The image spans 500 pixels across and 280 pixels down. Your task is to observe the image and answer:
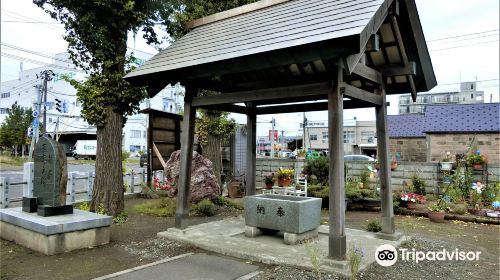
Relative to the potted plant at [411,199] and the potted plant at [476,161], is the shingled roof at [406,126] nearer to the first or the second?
the potted plant at [476,161]

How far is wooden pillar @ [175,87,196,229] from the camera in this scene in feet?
24.1

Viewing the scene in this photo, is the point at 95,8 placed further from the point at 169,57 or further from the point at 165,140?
the point at 165,140

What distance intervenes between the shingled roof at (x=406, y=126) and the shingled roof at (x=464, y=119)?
A: 9242 millimetres

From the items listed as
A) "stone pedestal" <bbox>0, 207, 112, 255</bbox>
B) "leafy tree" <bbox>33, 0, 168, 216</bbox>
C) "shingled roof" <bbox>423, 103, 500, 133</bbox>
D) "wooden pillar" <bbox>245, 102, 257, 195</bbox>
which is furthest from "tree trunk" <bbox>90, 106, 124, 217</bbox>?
"shingled roof" <bbox>423, 103, 500, 133</bbox>

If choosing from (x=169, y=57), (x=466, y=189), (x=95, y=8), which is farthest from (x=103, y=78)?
(x=466, y=189)

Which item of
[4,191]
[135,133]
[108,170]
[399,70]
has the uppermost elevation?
[135,133]

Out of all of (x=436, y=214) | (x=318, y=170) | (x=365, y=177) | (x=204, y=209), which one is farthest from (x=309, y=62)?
(x=365, y=177)

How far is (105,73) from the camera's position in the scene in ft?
28.7

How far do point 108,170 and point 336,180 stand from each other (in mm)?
6034

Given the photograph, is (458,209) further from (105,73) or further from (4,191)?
(4,191)

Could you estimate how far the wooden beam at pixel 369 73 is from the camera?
19.8 ft

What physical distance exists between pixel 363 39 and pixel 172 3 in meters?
7.09

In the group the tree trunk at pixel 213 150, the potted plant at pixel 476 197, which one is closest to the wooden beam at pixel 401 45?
the potted plant at pixel 476 197

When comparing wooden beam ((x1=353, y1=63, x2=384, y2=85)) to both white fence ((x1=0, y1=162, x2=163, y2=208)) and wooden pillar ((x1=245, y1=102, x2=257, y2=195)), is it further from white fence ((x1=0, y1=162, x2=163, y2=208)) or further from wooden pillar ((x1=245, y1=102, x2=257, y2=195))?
white fence ((x1=0, y1=162, x2=163, y2=208))
